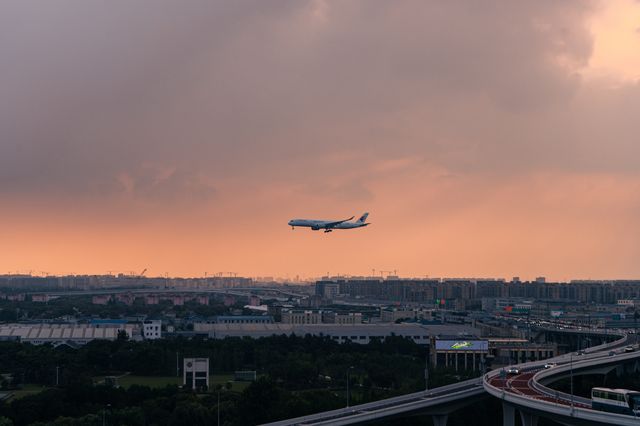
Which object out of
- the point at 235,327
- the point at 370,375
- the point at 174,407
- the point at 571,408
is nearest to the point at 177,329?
the point at 235,327

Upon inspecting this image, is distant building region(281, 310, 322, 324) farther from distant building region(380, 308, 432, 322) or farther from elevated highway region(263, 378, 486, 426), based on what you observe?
elevated highway region(263, 378, 486, 426)

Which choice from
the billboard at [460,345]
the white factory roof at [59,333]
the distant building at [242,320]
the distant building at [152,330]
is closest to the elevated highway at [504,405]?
the billboard at [460,345]

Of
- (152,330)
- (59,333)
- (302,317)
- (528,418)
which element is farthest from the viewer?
(302,317)

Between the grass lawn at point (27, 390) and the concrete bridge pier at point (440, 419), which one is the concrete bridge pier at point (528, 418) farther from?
the grass lawn at point (27, 390)

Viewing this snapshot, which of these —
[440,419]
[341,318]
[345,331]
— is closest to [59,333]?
[345,331]

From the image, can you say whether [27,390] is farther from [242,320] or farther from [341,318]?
[341,318]

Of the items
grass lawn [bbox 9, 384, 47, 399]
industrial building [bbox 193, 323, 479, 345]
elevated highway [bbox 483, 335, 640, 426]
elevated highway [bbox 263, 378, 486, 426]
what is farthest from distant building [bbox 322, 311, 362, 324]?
elevated highway [bbox 263, 378, 486, 426]
